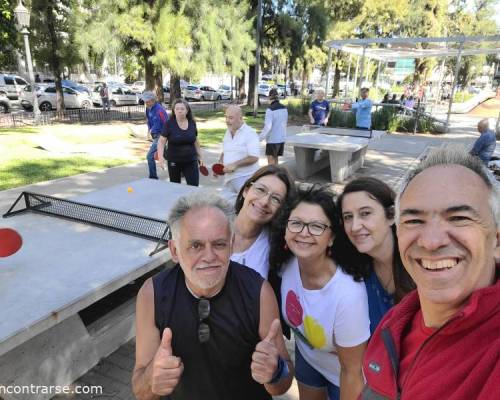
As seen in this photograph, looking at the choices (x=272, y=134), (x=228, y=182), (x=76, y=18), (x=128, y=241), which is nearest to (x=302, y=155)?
(x=272, y=134)

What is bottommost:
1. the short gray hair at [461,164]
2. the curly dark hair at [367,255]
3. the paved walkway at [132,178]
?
the paved walkway at [132,178]

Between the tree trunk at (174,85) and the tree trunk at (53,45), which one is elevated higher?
the tree trunk at (53,45)

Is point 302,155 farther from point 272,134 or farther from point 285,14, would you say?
point 285,14

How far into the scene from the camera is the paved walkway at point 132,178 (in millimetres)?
2990

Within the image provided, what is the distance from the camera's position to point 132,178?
8.75 meters

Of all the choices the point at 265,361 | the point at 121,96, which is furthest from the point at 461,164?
the point at 121,96

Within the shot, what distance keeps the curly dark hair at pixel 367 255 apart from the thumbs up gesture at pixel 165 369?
95cm

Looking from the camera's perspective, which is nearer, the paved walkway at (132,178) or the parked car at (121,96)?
the paved walkway at (132,178)

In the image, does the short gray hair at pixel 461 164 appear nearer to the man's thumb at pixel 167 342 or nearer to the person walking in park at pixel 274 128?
the man's thumb at pixel 167 342

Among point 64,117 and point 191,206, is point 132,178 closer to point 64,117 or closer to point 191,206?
point 191,206

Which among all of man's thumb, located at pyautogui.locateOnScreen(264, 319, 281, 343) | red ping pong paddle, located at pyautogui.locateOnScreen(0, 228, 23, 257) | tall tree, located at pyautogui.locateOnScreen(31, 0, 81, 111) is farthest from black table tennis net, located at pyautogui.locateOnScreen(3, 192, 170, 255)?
tall tree, located at pyautogui.locateOnScreen(31, 0, 81, 111)

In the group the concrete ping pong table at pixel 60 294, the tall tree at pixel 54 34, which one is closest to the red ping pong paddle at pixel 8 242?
the concrete ping pong table at pixel 60 294

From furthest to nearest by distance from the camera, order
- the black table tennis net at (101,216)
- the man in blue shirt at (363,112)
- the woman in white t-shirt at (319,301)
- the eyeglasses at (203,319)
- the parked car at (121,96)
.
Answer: the parked car at (121,96)
the man in blue shirt at (363,112)
the black table tennis net at (101,216)
the woman in white t-shirt at (319,301)
the eyeglasses at (203,319)

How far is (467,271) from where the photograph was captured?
1.10 metres
